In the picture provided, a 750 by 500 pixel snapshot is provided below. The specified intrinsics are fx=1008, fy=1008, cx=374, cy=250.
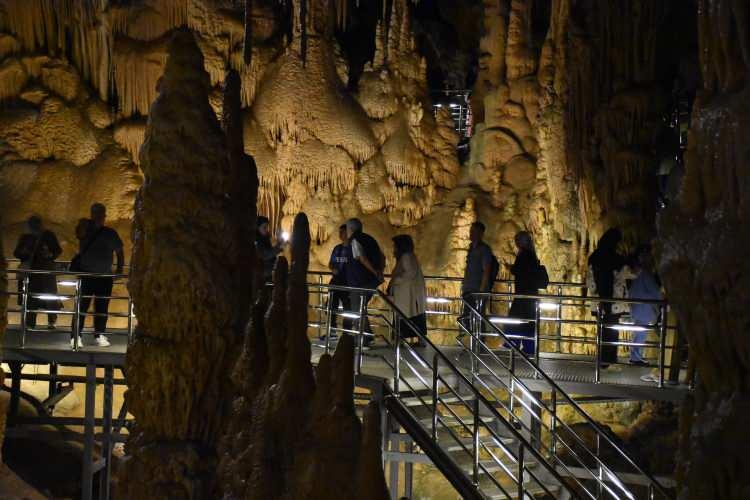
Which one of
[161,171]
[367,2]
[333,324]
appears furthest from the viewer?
[367,2]

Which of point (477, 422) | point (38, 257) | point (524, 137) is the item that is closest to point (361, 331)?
point (477, 422)

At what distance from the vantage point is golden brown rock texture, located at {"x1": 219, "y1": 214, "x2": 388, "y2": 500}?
5.25 m

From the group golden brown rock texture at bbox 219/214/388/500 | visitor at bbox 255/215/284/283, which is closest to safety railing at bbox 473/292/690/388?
visitor at bbox 255/215/284/283

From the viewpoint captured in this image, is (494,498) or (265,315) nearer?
(265,315)

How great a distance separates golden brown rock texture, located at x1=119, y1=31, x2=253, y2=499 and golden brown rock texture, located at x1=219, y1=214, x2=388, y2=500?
26.0 inches

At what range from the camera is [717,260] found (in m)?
3.29

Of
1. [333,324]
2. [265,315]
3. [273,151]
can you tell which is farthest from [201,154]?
[273,151]

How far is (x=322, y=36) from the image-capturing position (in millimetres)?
16266

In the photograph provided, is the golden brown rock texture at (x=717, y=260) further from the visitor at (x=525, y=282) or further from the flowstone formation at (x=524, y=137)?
the flowstone formation at (x=524, y=137)

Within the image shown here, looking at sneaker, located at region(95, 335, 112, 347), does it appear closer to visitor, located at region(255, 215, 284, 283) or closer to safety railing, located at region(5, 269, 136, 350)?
safety railing, located at region(5, 269, 136, 350)

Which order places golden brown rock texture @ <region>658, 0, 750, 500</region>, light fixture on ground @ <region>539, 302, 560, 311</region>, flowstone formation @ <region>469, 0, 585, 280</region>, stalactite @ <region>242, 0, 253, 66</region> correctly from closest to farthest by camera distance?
golden brown rock texture @ <region>658, 0, 750, 500</region>, light fixture on ground @ <region>539, 302, 560, 311</region>, flowstone formation @ <region>469, 0, 585, 280</region>, stalactite @ <region>242, 0, 253, 66</region>

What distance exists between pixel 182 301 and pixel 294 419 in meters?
1.88

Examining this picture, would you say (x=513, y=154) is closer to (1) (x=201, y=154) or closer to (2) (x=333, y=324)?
(2) (x=333, y=324)

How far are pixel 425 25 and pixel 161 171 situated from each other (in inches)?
542
